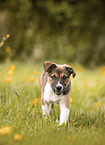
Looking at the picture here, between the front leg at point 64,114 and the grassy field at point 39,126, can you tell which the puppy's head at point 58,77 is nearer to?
the front leg at point 64,114

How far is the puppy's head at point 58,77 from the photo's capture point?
3.29 metres

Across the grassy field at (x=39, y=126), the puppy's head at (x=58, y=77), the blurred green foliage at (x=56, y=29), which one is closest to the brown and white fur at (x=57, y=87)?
the puppy's head at (x=58, y=77)

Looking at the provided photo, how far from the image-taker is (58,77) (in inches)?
132

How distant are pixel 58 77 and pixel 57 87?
200 mm

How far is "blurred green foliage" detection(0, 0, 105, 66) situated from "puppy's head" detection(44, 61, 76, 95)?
575 cm

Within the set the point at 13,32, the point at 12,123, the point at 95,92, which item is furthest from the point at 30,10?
the point at 12,123

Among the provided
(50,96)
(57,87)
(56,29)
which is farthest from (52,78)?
(56,29)

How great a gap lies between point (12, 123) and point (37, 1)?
8.68 m

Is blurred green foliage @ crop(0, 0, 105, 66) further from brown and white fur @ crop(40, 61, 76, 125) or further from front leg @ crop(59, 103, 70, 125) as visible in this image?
front leg @ crop(59, 103, 70, 125)

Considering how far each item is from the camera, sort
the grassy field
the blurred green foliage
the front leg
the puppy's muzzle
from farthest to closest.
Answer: the blurred green foliage, the front leg, the puppy's muzzle, the grassy field

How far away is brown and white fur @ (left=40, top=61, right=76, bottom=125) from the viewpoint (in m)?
3.35

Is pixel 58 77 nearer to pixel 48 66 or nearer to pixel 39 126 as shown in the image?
pixel 48 66

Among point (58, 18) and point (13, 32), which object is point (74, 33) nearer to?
point (58, 18)

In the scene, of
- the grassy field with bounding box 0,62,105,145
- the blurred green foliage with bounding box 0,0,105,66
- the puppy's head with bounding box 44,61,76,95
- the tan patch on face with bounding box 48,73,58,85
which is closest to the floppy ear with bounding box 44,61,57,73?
the puppy's head with bounding box 44,61,76,95
